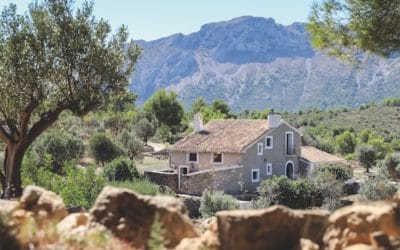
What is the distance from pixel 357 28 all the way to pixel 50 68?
29.6ft

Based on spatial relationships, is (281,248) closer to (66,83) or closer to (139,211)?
(139,211)

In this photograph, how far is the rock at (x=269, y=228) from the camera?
473 cm

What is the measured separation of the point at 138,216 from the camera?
17.9 ft

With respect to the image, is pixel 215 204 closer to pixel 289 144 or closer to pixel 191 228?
pixel 289 144

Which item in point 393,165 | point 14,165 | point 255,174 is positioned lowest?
point 255,174

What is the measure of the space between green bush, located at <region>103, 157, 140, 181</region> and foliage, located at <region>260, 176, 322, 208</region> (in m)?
9.23

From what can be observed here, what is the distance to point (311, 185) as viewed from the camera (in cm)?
3819

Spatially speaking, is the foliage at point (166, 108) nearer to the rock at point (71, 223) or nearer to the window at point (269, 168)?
the window at point (269, 168)

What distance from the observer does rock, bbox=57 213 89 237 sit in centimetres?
542

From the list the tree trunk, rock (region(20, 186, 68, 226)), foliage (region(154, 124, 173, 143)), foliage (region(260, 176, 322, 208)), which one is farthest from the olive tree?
foliage (region(154, 124, 173, 143))

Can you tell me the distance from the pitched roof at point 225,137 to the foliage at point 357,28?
32138 millimetres

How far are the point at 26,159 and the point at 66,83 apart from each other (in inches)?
208

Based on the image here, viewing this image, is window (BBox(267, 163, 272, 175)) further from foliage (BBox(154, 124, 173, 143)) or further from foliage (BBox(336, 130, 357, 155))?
foliage (BBox(336, 130, 357, 155))

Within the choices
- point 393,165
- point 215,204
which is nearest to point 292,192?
point 215,204
